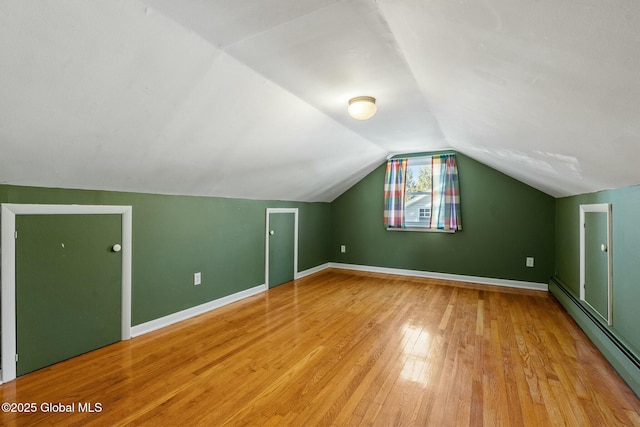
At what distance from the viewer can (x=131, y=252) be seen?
2652 mm

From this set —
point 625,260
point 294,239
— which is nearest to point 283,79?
point 625,260

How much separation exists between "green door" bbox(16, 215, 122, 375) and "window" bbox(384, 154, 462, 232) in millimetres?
3883

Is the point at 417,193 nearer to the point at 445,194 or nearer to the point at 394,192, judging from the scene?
the point at 394,192

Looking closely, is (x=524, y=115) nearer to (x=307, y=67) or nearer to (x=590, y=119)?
(x=590, y=119)

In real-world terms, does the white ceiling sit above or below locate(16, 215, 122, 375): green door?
above

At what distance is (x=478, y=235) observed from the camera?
15.1 feet

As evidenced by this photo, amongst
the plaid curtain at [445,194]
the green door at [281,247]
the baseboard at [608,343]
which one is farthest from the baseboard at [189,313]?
the baseboard at [608,343]

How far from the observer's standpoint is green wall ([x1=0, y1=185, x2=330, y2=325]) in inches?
101

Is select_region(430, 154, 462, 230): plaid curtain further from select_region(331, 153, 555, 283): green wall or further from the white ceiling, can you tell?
the white ceiling

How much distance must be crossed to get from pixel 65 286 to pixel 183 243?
1015 millimetres

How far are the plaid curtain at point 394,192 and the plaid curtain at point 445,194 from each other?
0.47 meters

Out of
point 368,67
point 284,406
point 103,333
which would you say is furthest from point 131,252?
point 368,67

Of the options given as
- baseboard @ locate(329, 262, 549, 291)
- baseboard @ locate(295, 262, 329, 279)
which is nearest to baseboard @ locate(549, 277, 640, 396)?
baseboard @ locate(329, 262, 549, 291)

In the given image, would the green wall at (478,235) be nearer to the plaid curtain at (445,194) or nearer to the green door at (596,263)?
the plaid curtain at (445,194)
